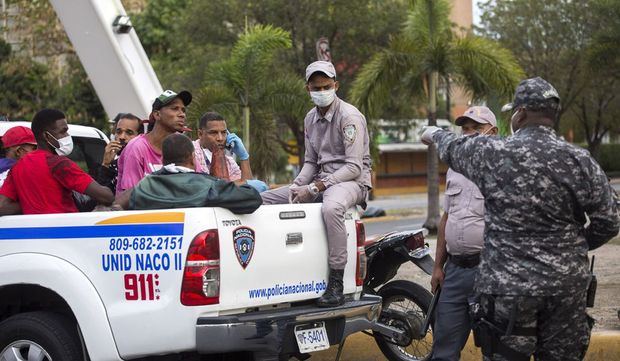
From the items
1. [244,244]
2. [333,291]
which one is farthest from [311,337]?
[244,244]

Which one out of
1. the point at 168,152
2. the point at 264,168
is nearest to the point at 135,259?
the point at 168,152

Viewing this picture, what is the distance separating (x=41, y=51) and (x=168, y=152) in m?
27.3

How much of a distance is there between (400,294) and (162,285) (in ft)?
8.39

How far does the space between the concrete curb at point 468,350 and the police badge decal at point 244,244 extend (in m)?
2.44

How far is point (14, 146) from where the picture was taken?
22.5 ft

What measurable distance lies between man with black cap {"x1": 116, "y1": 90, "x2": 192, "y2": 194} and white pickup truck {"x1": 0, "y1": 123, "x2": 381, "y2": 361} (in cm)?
100

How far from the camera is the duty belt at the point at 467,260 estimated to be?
558 centimetres

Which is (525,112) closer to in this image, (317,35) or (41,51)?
(317,35)

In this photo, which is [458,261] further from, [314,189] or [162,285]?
[162,285]

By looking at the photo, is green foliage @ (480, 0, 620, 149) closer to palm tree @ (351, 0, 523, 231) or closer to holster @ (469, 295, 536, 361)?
palm tree @ (351, 0, 523, 231)

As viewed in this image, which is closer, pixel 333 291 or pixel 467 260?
pixel 467 260

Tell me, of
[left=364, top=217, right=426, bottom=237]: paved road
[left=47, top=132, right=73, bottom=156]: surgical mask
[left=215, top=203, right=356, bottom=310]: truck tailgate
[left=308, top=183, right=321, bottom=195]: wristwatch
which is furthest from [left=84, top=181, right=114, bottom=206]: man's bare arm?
[left=364, top=217, right=426, bottom=237]: paved road

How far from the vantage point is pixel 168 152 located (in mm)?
5582

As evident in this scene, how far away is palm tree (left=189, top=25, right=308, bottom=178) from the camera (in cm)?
1680
